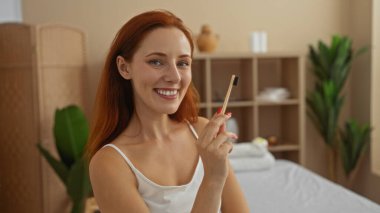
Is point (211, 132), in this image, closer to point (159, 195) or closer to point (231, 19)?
point (159, 195)

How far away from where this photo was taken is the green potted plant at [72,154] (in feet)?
9.07

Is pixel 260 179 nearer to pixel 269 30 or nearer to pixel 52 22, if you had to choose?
pixel 269 30

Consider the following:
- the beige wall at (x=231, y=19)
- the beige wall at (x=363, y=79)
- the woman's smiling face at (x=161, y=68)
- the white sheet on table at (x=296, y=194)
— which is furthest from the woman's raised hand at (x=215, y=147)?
the beige wall at (x=363, y=79)

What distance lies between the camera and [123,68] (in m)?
1.05

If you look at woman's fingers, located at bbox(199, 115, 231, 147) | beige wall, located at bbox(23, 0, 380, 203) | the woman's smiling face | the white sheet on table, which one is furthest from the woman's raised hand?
beige wall, located at bbox(23, 0, 380, 203)

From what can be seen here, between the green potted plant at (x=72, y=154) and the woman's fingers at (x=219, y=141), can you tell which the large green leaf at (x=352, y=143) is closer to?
the green potted plant at (x=72, y=154)

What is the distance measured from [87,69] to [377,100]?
236 centimetres

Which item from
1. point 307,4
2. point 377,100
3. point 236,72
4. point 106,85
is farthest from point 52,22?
point 377,100

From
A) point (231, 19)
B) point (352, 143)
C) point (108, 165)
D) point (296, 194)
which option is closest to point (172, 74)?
point (108, 165)

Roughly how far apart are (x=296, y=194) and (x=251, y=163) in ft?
1.83

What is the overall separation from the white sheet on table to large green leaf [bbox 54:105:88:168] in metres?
1.09

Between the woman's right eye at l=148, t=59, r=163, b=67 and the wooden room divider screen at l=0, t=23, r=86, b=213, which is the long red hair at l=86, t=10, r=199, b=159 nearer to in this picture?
the woman's right eye at l=148, t=59, r=163, b=67

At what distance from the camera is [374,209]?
1873 millimetres

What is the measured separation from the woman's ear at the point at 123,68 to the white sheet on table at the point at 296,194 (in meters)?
1.12
